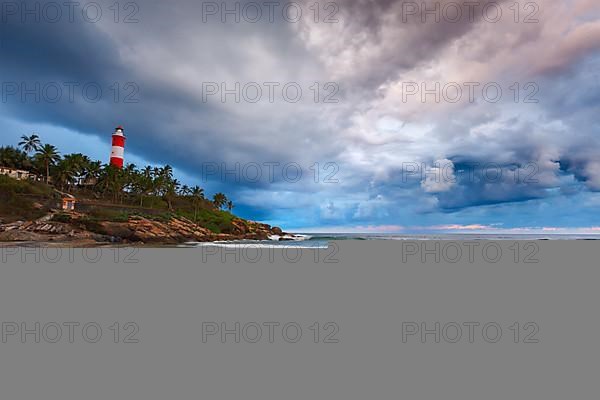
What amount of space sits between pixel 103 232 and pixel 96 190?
149 feet

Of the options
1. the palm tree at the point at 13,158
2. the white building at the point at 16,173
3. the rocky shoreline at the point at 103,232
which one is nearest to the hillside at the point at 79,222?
the rocky shoreline at the point at 103,232

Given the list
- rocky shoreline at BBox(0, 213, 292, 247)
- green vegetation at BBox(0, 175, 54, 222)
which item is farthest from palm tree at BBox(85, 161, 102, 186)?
rocky shoreline at BBox(0, 213, 292, 247)

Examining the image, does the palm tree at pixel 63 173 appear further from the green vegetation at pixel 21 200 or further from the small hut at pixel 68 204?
the small hut at pixel 68 204

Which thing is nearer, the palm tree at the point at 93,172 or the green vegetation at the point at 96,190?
the green vegetation at the point at 96,190

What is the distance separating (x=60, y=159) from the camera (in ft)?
336

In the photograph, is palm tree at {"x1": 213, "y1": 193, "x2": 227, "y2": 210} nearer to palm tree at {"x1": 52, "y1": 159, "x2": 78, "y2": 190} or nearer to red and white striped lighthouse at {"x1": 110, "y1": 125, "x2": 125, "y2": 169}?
red and white striped lighthouse at {"x1": 110, "y1": 125, "x2": 125, "y2": 169}

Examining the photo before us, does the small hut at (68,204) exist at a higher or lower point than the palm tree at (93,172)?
lower

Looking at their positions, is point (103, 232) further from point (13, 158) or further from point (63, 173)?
point (13, 158)

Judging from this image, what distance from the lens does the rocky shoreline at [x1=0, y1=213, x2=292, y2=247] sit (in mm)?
66438

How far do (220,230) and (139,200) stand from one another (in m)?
33.1

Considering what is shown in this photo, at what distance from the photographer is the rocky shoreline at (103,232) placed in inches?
2616

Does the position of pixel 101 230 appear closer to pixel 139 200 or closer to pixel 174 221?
pixel 174 221

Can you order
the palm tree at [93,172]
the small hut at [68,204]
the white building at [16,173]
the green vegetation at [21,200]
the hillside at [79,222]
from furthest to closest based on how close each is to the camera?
the palm tree at [93,172] < the white building at [16,173] < the small hut at [68,204] < the green vegetation at [21,200] < the hillside at [79,222]

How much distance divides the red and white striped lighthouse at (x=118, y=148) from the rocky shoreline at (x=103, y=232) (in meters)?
35.8
